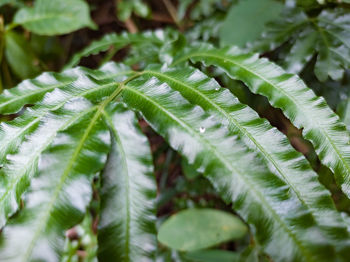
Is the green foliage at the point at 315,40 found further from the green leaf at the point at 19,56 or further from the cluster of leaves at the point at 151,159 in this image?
the green leaf at the point at 19,56

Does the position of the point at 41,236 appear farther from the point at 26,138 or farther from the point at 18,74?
the point at 18,74

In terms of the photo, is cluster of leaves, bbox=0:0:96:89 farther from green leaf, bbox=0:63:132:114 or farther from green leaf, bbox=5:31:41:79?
green leaf, bbox=0:63:132:114

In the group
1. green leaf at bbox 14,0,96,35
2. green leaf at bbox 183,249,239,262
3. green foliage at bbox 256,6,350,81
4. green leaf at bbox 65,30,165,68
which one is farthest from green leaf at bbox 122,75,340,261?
green leaf at bbox 14,0,96,35

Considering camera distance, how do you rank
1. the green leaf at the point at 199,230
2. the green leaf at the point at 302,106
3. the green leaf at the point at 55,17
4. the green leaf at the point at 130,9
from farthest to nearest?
the green leaf at the point at 130,9 < the green leaf at the point at 55,17 < the green leaf at the point at 199,230 < the green leaf at the point at 302,106

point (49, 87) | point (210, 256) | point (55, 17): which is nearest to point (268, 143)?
point (49, 87)

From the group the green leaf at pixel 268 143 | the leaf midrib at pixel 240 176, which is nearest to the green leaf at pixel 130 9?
the green leaf at pixel 268 143

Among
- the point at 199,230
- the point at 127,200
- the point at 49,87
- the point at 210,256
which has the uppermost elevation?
the point at 49,87

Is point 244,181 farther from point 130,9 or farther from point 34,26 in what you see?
point 130,9
